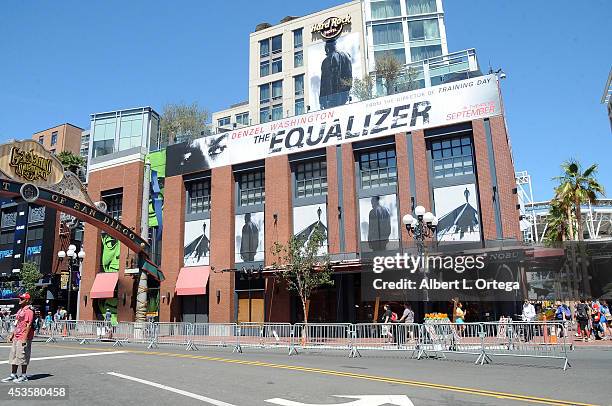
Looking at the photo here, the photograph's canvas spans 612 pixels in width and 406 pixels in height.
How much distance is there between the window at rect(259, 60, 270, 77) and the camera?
201ft

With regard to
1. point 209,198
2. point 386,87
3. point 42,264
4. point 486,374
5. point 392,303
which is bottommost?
point 486,374

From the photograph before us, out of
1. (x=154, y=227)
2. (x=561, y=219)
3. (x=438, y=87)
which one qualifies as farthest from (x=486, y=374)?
(x=561, y=219)

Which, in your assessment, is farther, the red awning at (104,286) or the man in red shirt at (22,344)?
the red awning at (104,286)

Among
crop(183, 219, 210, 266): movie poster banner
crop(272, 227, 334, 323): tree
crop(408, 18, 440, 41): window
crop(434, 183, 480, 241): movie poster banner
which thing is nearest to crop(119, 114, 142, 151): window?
crop(183, 219, 210, 266): movie poster banner

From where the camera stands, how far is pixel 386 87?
30094 mm

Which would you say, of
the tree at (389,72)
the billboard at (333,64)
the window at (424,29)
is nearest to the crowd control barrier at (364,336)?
the tree at (389,72)

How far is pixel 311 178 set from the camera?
31328mm

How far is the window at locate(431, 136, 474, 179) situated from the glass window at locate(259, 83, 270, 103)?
36328mm

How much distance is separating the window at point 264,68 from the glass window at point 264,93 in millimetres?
1535

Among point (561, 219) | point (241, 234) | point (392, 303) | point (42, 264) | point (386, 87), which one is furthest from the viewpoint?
point (42, 264)

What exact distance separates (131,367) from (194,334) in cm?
1059

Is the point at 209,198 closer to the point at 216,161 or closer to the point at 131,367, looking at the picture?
the point at 216,161

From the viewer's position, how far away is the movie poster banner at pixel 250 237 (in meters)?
31.8

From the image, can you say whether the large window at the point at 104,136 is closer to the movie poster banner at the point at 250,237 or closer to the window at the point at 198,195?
the window at the point at 198,195
